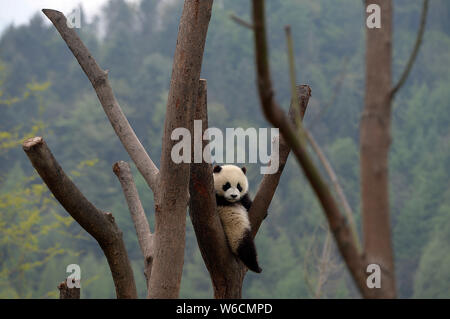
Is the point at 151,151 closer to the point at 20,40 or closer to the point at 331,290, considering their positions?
the point at 20,40

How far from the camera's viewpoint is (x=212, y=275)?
2799mm

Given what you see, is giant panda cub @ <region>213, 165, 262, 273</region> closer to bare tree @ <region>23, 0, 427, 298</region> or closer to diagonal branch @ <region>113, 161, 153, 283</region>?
bare tree @ <region>23, 0, 427, 298</region>

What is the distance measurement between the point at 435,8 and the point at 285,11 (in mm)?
8403

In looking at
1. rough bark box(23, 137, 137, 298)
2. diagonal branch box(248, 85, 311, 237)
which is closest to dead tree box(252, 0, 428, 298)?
rough bark box(23, 137, 137, 298)

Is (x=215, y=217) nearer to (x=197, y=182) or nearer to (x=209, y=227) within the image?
(x=209, y=227)

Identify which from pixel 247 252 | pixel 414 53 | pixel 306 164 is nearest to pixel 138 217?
pixel 247 252

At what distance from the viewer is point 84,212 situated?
2.17 m

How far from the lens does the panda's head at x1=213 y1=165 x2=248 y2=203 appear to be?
3.20 meters

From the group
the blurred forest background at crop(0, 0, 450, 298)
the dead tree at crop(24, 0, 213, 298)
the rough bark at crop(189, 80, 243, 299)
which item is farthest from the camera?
the blurred forest background at crop(0, 0, 450, 298)

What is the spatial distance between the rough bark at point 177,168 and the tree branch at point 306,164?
50.8 inches

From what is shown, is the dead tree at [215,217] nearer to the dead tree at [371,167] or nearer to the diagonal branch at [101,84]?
the diagonal branch at [101,84]

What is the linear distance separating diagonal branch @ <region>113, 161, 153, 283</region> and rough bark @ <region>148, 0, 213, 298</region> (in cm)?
34

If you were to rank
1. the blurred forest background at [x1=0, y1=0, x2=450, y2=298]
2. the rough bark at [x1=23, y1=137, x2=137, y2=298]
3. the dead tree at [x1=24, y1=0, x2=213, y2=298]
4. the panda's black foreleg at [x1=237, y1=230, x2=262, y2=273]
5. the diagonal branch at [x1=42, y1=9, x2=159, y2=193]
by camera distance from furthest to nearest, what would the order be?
the blurred forest background at [x1=0, y1=0, x2=450, y2=298] < the diagonal branch at [x1=42, y1=9, x2=159, y2=193] < the panda's black foreleg at [x1=237, y1=230, x2=262, y2=273] < the dead tree at [x1=24, y1=0, x2=213, y2=298] < the rough bark at [x1=23, y1=137, x2=137, y2=298]

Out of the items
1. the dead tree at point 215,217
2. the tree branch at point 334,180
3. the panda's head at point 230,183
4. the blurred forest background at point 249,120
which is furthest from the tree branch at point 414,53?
the blurred forest background at point 249,120
